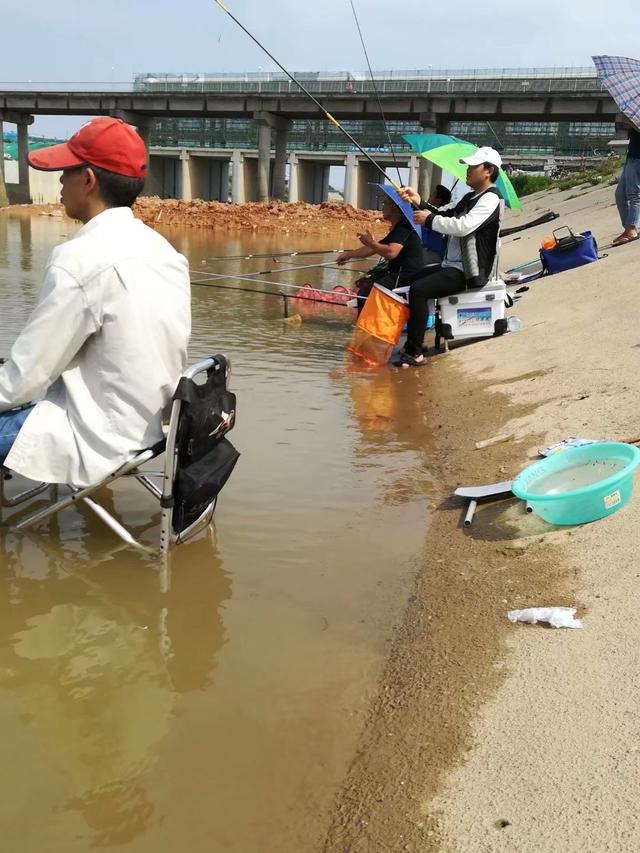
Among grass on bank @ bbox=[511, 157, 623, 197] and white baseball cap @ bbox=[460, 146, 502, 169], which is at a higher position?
grass on bank @ bbox=[511, 157, 623, 197]

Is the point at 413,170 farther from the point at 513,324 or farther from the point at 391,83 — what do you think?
the point at 513,324

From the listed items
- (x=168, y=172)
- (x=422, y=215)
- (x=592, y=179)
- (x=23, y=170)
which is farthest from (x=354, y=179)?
(x=422, y=215)

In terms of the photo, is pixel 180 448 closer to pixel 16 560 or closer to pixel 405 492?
pixel 16 560

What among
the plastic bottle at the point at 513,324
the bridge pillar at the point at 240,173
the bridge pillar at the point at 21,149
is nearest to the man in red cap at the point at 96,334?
the plastic bottle at the point at 513,324

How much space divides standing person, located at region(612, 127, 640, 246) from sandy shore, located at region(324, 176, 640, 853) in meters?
7.52

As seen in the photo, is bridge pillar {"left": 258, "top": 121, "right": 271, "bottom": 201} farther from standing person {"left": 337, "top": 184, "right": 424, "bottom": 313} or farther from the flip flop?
standing person {"left": 337, "top": 184, "right": 424, "bottom": 313}

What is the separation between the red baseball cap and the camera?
9.27ft

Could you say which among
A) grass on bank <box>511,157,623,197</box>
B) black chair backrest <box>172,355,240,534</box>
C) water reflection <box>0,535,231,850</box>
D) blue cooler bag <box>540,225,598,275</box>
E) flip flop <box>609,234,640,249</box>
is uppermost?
Answer: grass on bank <box>511,157,623,197</box>

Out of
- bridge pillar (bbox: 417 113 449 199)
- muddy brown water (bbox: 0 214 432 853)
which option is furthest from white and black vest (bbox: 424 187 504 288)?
bridge pillar (bbox: 417 113 449 199)

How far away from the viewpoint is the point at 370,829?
181 cm

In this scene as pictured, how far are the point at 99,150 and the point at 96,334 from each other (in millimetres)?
686

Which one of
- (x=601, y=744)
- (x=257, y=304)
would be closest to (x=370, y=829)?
(x=601, y=744)

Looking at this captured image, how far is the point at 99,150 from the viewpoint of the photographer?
2844 mm

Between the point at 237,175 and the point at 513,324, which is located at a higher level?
the point at 237,175
